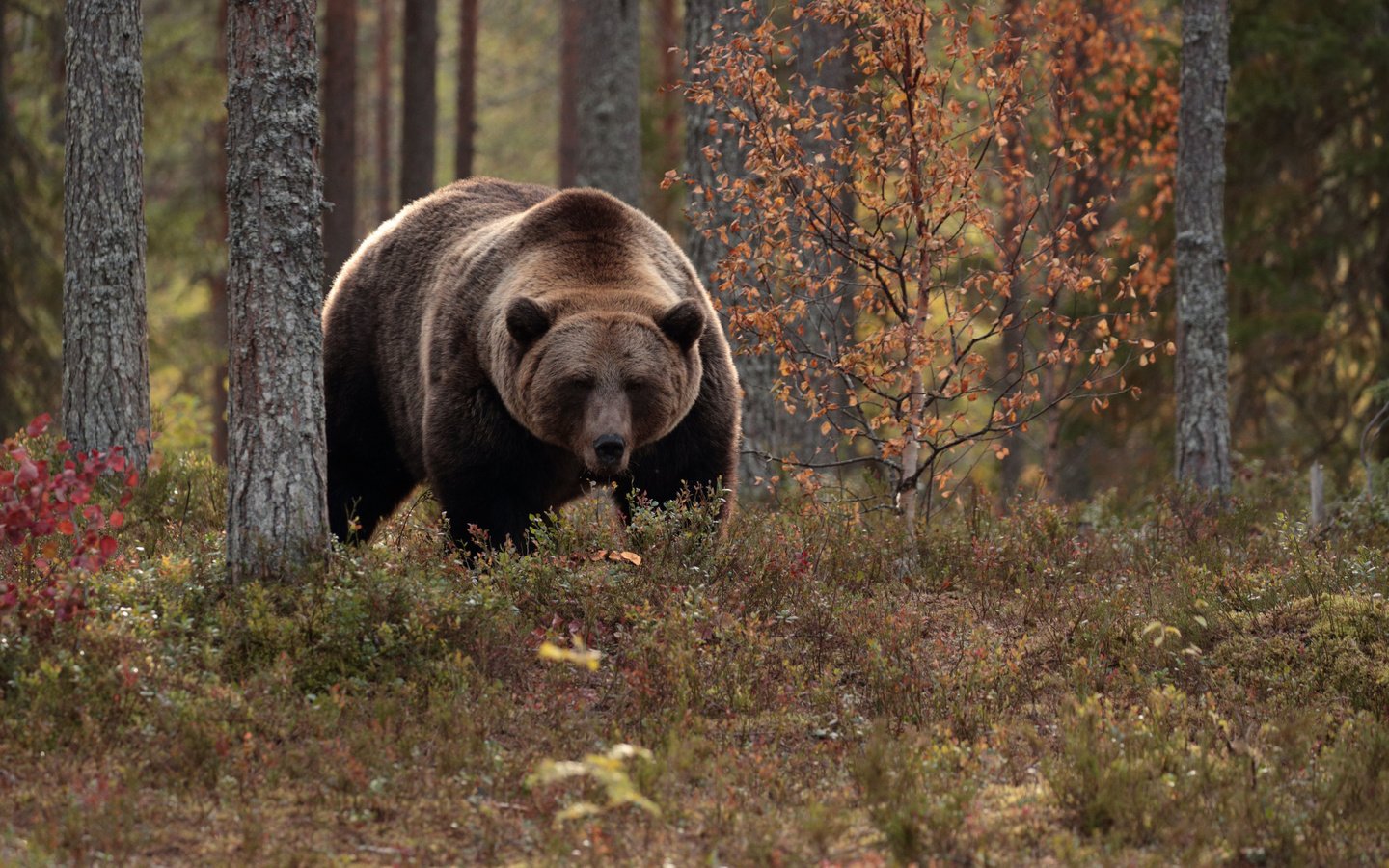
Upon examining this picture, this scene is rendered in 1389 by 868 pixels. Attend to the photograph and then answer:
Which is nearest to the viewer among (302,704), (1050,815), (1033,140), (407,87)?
(1050,815)

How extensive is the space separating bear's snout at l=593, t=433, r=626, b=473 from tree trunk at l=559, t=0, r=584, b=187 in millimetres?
17386

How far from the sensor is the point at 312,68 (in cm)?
693

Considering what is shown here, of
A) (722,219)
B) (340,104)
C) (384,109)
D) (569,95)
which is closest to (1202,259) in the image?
(722,219)

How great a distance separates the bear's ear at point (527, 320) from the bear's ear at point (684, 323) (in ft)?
2.10

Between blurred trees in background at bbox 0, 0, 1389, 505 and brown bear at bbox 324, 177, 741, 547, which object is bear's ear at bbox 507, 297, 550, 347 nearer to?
brown bear at bbox 324, 177, 741, 547

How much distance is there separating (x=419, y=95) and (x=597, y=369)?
46.6ft

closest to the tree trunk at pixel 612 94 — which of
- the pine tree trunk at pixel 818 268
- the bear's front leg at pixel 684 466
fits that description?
the pine tree trunk at pixel 818 268

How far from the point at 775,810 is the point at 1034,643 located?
95.3 inches

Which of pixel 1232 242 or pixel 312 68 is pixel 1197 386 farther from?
pixel 312 68

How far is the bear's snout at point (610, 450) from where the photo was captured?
7.54 meters

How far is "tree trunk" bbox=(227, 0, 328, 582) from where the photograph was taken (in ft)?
22.2

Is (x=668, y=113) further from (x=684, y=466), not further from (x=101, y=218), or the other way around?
(x=684, y=466)

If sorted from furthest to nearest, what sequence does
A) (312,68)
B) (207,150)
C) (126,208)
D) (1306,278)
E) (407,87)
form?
(207,150), (407,87), (1306,278), (126,208), (312,68)

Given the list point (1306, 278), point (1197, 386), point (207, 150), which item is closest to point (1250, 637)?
point (1197, 386)
